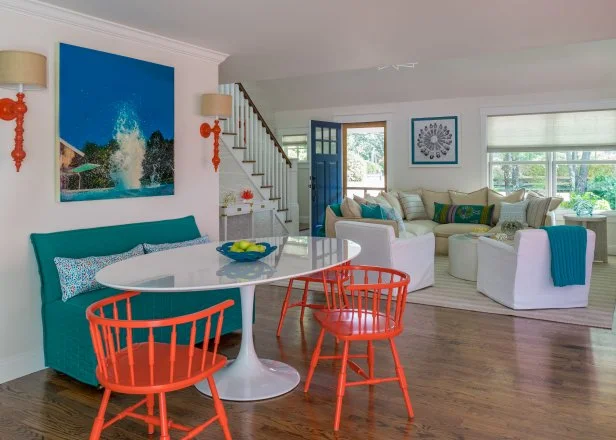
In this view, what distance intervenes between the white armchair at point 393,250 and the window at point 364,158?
13.4 feet

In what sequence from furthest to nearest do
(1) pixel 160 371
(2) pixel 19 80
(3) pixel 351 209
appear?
(3) pixel 351 209 → (2) pixel 19 80 → (1) pixel 160 371

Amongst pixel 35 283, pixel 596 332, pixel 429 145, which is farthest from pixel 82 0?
pixel 429 145

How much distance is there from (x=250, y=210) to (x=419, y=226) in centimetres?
235

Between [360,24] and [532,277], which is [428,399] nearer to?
[532,277]

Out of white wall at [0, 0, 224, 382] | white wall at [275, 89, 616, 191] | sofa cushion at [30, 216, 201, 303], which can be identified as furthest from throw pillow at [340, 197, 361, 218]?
white wall at [0, 0, 224, 382]

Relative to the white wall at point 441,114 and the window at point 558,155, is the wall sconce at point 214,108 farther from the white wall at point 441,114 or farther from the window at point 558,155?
the window at point 558,155

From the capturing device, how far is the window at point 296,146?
10156 millimetres

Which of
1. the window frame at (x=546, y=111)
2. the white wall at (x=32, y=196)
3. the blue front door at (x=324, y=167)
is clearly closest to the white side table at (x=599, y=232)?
the window frame at (x=546, y=111)

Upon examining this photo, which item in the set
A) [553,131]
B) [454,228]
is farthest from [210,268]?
[553,131]

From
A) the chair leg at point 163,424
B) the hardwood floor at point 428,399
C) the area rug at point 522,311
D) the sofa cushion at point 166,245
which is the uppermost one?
the sofa cushion at point 166,245

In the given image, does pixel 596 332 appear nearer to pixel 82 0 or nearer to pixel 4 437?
pixel 4 437

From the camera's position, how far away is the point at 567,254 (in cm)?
465

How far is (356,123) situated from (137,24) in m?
6.27

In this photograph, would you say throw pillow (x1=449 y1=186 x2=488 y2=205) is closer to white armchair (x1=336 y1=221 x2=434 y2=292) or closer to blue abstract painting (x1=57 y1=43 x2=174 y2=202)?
white armchair (x1=336 y1=221 x2=434 y2=292)
